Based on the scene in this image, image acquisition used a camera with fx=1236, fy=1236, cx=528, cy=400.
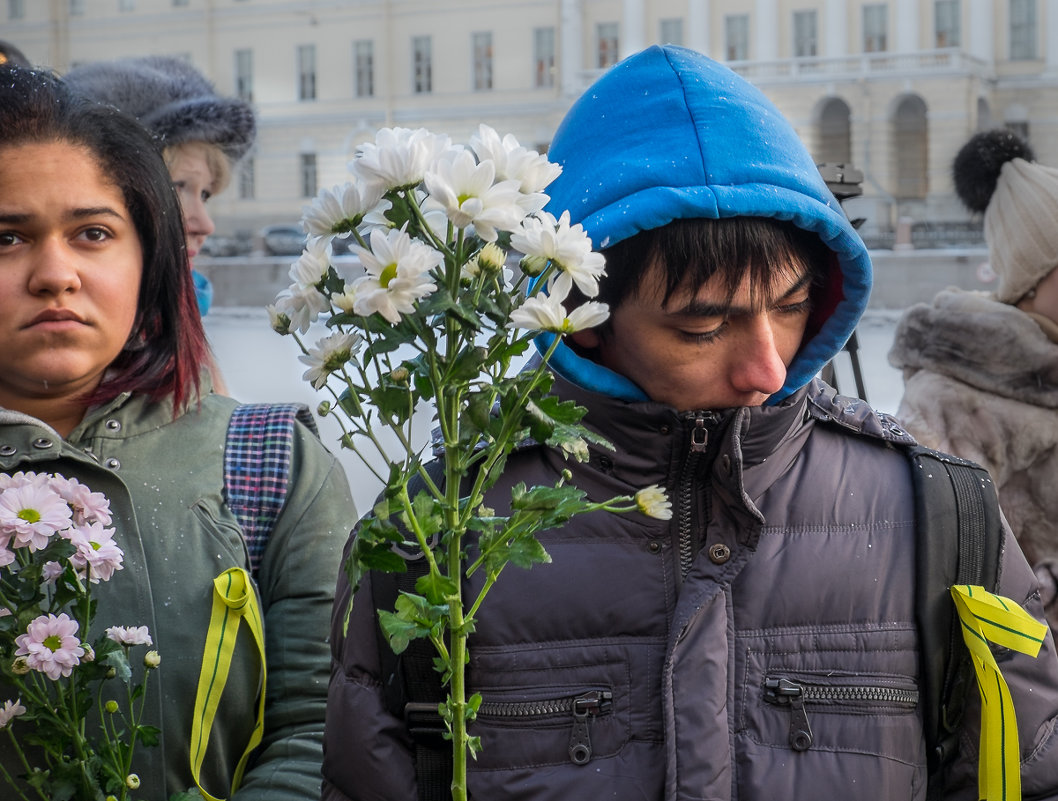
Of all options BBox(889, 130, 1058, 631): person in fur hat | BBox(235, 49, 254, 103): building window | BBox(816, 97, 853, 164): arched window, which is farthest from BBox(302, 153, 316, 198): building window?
BBox(889, 130, 1058, 631): person in fur hat

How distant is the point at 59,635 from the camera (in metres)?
1.07

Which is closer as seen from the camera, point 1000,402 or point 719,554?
point 719,554

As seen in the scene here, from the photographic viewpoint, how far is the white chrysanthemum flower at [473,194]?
0.84 m

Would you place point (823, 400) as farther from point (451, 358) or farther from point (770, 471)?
point (451, 358)

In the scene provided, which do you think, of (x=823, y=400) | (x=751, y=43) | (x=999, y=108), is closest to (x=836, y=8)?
(x=751, y=43)

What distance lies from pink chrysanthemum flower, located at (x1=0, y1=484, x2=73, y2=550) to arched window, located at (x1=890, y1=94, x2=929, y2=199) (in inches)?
1008

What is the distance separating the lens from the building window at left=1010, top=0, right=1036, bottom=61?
24.0 m

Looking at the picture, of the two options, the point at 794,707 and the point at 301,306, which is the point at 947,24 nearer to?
the point at 794,707

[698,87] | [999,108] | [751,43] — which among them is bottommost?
[698,87]

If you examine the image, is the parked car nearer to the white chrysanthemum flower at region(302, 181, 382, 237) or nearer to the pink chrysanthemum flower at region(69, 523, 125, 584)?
the pink chrysanthemum flower at region(69, 523, 125, 584)

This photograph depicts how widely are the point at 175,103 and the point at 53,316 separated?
157 centimetres

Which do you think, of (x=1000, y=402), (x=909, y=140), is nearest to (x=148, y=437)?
(x=1000, y=402)

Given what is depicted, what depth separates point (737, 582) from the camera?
1.17 meters

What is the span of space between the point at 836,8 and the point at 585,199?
25951mm
